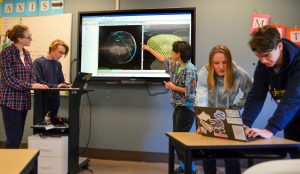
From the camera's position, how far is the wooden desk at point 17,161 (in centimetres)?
105

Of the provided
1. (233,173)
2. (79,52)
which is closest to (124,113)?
(79,52)

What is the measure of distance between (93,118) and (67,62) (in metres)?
0.79

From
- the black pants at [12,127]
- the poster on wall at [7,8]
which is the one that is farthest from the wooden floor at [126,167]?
the poster on wall at [7,8]

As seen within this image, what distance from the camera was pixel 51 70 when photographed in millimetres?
3266

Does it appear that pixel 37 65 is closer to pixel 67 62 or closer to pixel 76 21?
pixel 67 62

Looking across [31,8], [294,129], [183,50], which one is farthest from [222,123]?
[31,8]

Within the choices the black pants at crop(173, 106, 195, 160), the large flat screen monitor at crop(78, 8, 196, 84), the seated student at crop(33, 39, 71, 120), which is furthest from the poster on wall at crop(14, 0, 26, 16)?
the black pants at crop(173, 106, 195, 160)

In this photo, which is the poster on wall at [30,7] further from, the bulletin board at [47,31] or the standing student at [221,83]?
the standing student at [221,83]

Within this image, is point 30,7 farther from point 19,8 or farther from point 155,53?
point 155,53

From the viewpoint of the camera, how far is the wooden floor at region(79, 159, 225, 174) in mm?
3281

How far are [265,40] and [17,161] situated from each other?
1350 mm

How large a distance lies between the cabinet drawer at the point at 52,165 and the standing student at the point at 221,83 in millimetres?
1346

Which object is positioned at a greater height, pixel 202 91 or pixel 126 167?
pixel 202 91

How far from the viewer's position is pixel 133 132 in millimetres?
3775
